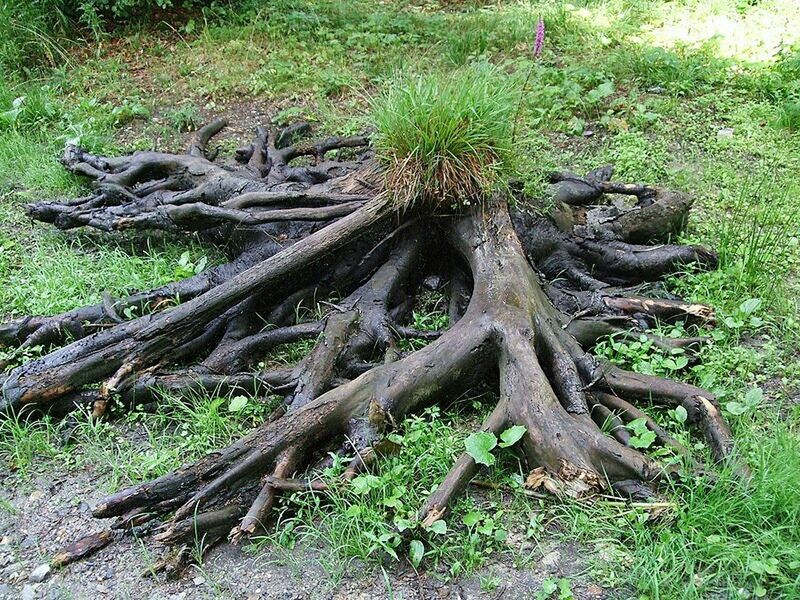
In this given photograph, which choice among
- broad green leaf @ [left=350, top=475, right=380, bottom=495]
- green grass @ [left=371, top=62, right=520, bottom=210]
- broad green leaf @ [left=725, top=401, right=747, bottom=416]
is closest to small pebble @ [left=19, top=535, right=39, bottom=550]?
broad green leaf @ [left=350, top=475, right=380, bottom=495]

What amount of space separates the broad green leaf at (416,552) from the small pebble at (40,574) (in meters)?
1.60

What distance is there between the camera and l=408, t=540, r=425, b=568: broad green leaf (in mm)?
2990

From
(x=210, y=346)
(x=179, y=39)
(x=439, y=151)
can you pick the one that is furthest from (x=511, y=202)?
(x=179, y=39)

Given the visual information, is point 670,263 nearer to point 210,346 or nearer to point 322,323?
point 322,323

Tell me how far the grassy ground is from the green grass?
0.91 feet

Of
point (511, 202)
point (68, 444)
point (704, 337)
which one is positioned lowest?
point (68, 444)

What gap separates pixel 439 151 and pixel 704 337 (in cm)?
188

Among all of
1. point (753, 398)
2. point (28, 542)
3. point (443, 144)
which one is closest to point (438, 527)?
point (753, 398)

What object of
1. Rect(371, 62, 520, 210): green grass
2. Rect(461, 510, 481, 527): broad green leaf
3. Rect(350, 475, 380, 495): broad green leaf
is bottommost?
Rect(461, 510, 481, 527): broad green leaf

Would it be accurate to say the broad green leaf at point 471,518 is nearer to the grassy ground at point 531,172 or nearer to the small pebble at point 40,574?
the grassy ground at point 531,172

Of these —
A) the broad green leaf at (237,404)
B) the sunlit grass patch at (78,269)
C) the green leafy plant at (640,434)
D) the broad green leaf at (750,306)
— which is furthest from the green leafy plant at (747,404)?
the sunlit grass patch at (78,269)

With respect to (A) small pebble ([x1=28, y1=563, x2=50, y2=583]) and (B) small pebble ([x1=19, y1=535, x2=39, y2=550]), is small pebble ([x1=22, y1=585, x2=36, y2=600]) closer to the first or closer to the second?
(A) small pebble ([x1=28, y1=563, x2=50, y2=583])

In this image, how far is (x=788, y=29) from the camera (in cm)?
783

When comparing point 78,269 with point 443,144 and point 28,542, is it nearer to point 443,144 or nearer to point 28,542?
point 28,542
